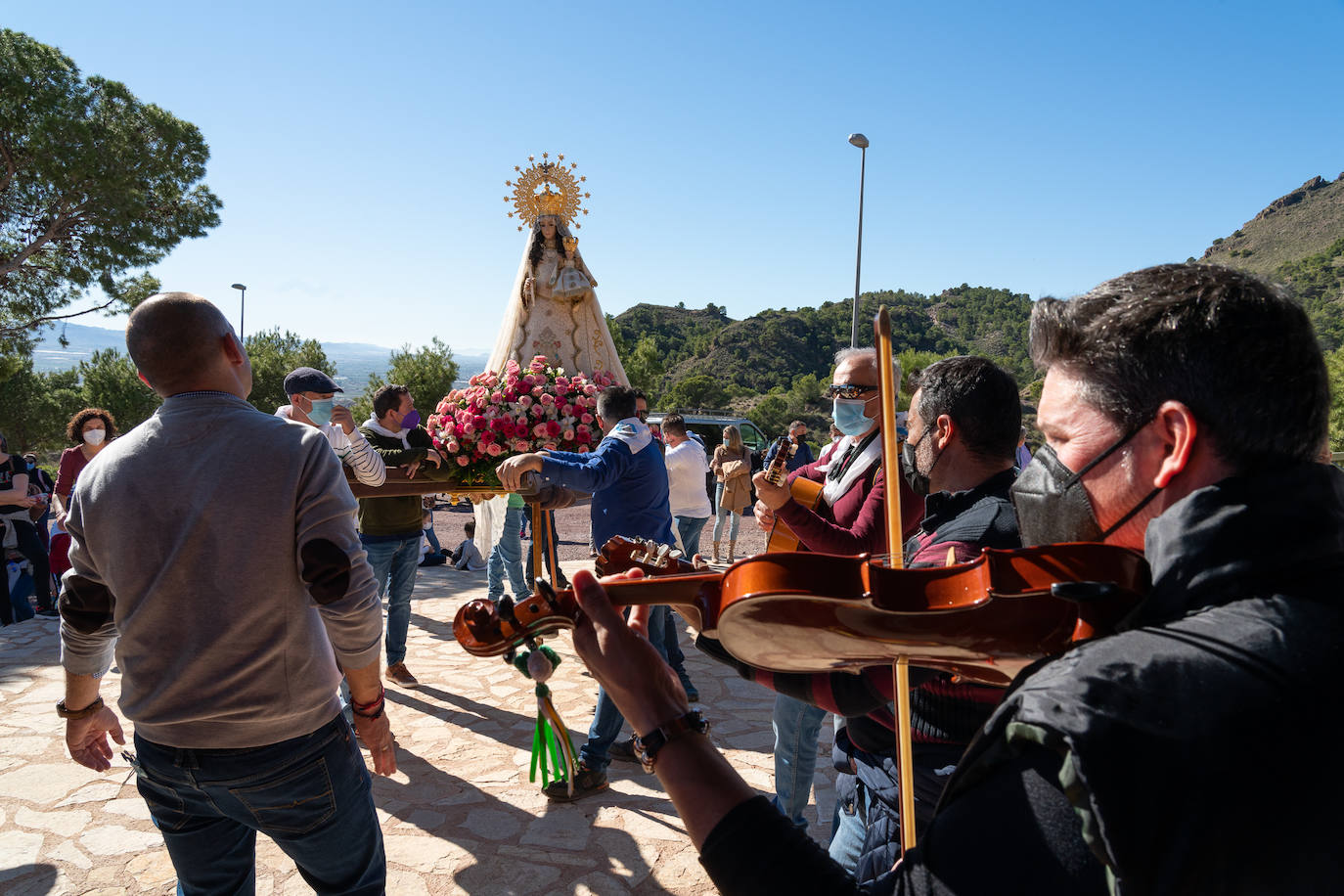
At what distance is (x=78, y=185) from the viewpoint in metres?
16.6

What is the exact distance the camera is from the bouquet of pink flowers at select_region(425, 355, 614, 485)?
5094 mm

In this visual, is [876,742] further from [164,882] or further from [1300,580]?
[164,882]

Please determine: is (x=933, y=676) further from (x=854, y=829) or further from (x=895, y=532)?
(x=854, y=829)

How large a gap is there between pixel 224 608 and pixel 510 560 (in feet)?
16.0

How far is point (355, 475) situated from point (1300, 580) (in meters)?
4.51

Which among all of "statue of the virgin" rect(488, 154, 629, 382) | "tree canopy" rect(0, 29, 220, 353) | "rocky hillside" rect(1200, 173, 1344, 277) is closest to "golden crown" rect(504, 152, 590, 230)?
"statue of the virgin" rect(488, 154, 629, 382)

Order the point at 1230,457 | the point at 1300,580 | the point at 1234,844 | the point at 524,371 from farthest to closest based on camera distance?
1. the point at 524,371
2. the point at 1230,457
3. the point at 1300,580
4. the point at 1234,844

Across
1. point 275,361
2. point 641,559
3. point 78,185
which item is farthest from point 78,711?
point 275,361

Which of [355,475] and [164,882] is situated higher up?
[355,475]

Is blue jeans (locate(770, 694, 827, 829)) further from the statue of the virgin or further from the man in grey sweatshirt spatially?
the statue of the virgin

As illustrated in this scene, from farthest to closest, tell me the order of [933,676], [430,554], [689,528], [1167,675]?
[430,554] → [689,528] → [933,676] → [1167,675]

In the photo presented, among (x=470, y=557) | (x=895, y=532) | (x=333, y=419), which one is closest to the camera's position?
(x=895, y=532)

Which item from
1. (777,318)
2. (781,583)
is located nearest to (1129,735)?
(781,583)

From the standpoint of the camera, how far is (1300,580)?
89cm
